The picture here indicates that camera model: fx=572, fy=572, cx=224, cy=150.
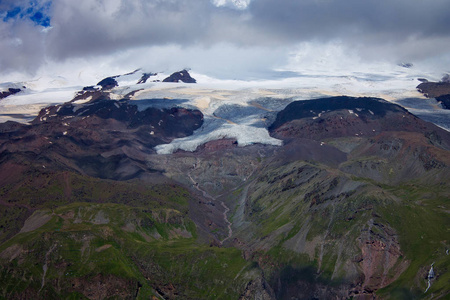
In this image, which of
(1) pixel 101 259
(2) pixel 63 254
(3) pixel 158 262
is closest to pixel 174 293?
(3) pixel 158 262

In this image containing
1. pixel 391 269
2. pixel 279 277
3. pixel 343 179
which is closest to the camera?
pixel 391 269

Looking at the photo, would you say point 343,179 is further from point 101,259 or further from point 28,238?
point 28,238

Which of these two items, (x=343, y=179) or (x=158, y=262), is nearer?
(x=158, y=262)

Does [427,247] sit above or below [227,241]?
above

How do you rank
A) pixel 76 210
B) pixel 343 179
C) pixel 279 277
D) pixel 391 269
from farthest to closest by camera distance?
pixel 343 179 → pixel 76 210 → pixel 279 277 → pixel 391 269

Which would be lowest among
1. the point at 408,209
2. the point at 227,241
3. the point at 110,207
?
the point at 227,241

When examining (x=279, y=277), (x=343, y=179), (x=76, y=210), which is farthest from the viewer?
(x=343, y=179)

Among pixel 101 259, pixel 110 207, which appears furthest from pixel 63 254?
pixel 110 207

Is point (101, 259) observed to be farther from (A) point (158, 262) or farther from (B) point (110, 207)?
(B) point (110, 207)

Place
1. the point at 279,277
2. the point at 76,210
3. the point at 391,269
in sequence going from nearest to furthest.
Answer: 1. the point at 391,269
2. the point at 279,277
3. the point at 76,210
